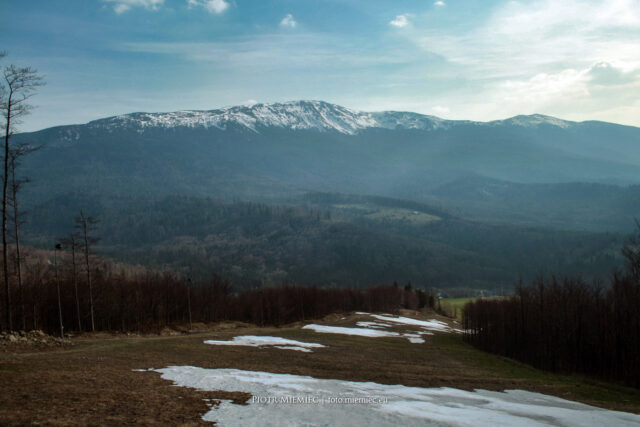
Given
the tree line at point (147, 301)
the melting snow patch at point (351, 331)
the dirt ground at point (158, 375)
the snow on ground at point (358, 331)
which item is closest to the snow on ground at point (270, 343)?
the dirt ground at point (158, 375)

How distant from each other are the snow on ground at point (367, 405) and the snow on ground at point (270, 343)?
12.2 metres

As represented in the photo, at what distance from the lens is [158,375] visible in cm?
1861

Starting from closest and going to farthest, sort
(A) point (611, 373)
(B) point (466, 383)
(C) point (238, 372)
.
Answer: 1. (C) point (238, 372)
2. (B) point (466, 383)
3. (A) point (611, 373)

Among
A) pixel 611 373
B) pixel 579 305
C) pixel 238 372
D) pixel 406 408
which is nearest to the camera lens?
pixel 406 408

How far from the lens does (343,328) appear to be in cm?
5588

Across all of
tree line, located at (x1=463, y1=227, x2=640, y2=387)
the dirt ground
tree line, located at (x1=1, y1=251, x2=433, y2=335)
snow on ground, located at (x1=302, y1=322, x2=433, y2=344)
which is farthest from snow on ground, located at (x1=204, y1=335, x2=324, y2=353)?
tree line, located at (x1=463, y1=227, x2=640, y2=387)

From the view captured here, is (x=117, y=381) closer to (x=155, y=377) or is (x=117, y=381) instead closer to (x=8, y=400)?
(x=155, y=377)

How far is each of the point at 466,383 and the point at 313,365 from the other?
896 cm

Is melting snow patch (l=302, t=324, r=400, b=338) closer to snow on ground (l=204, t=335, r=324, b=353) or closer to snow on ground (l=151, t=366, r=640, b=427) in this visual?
snow on ground (l=204, t=335, r=324, b=353)

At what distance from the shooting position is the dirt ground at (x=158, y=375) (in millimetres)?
12633

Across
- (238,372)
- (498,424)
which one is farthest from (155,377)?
(498,424)

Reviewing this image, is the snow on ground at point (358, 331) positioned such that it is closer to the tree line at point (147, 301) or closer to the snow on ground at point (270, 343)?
the snow on ground at point (270, 343)

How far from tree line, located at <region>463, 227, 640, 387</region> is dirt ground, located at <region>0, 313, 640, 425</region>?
7.57 metres

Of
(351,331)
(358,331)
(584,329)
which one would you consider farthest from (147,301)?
(584,329)
